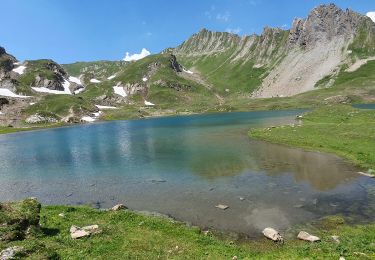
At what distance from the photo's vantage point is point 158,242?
27016mm

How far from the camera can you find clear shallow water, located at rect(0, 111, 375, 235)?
114ft

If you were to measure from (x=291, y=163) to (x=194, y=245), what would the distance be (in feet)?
115

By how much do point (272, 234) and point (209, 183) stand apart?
64.5 feet

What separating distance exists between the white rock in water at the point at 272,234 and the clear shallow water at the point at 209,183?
56.2 inches

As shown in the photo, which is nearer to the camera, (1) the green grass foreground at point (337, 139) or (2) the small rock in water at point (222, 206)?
(2) the small rock in water at point (222, 206)

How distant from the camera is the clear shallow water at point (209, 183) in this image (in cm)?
3475

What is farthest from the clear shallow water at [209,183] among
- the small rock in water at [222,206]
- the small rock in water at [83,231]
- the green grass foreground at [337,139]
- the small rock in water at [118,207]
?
the small rock in water at [83,231]

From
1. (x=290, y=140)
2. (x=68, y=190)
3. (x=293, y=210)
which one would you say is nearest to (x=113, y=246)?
(x=293, y=210)

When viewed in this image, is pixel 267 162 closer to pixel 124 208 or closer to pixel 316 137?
pixel 316 137

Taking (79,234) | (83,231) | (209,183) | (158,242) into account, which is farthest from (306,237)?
(209,183)

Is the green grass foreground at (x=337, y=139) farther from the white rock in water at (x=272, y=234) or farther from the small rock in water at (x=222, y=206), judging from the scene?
the white rock in water at (x=272, y=234)

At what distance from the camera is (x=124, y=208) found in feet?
125

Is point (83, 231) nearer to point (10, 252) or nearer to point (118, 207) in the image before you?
point (10, 252)

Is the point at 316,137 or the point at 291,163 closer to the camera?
the point at 291,163
